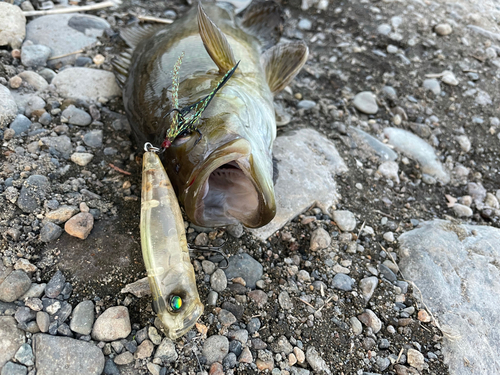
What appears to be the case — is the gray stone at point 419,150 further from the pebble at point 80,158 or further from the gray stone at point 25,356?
the gray stone at point 25,356

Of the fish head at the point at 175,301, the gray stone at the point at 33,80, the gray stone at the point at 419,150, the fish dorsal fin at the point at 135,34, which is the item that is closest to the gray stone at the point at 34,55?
the gray stone at the point at 33,80

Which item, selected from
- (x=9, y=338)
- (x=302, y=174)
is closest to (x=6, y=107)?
(x=9, y=338)

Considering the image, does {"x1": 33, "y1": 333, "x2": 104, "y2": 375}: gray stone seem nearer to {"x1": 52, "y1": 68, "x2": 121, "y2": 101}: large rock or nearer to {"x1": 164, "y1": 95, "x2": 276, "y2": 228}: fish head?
{"x1": 164, "y1": 95, "x2": 276, "y2": 228}: fish head

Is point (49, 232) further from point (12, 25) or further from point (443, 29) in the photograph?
point (443, 29)

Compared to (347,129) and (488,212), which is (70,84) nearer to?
(347,129)

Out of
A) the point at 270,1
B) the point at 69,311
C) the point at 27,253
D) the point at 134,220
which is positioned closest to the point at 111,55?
the point at 270,1

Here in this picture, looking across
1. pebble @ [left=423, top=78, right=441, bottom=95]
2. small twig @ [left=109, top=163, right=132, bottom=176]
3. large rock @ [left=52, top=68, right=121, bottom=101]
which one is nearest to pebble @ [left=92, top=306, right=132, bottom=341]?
small twig @ [left=109, top=163, right=132, bottom=176]
